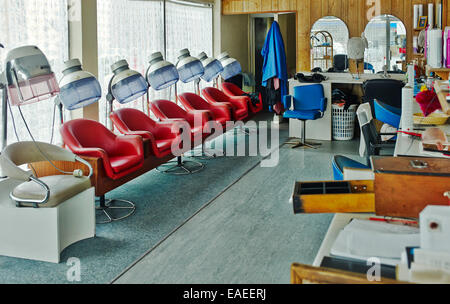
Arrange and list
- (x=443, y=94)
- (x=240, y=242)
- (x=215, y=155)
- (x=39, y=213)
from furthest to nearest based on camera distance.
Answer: (x=215, y=155)
(x=240, y=242)
(x=39, y=213)
(x=443, y=94)

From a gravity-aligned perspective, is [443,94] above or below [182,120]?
above

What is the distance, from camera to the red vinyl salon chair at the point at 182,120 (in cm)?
586

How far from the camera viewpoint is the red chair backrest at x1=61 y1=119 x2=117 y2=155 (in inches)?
171

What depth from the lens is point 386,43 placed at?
8.05 m

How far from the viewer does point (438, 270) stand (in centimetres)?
121

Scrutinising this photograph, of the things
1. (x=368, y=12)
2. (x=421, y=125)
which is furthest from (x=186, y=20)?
(x=421, y=125)

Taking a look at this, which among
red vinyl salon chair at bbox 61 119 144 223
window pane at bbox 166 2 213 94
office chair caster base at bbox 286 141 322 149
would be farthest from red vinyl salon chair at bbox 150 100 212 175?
office chair caster base at bbox 286 141 322 149

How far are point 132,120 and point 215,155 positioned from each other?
1578 millimetres

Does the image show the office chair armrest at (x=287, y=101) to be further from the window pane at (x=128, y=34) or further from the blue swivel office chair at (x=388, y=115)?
the blue swivel office chair at (x=388, y=115)

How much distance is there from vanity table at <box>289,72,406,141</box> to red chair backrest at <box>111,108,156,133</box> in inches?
115

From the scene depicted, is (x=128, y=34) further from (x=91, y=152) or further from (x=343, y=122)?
(x=343, y=122)

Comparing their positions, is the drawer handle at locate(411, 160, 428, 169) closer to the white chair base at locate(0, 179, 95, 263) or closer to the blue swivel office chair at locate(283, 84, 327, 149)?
the white chair base at locate(0, 179, 95, 263)

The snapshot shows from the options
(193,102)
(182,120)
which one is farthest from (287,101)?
(182,120)

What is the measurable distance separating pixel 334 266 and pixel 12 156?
285cm
